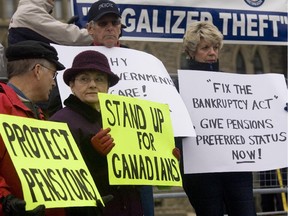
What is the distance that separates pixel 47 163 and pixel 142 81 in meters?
2.09

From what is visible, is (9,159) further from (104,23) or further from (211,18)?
(211,18)

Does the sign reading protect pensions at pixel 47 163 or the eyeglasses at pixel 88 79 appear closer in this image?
the sign reading protect pensions at pixel 47 163

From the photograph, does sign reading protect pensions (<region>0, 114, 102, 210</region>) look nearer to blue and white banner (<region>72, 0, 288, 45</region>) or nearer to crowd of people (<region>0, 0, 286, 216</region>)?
crowd of people (<region>0, 0, 286, 216</region>)

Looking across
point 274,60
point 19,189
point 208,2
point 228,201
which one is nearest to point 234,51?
point 274,60

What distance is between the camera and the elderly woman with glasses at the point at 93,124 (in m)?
5.48

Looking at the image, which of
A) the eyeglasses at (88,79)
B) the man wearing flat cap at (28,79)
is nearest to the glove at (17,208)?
the man wearing flat cap at (28,79)

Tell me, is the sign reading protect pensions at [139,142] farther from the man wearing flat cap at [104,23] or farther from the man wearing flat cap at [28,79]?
the man wearing flat cap at [104,23]

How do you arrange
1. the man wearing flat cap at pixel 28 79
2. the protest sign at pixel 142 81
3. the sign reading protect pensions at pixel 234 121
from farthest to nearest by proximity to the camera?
the sign reading protect pensions at pixel 234 121
the protest sign at pixel 142 81
the man wearing flat cap at pixel 28 79

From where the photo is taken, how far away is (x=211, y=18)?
9.24 metres

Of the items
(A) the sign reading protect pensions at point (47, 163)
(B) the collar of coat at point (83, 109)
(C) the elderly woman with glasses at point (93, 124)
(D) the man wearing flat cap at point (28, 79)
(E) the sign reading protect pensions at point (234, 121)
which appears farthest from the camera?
(E) the sign reading protect pensions at point (234, 121)

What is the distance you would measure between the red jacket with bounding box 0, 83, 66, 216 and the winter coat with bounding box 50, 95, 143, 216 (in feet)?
1.49

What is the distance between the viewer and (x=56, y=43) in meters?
6.87

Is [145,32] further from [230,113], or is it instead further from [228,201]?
[228,201]

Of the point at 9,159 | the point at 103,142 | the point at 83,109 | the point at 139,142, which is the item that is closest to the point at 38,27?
the point at 83,109
